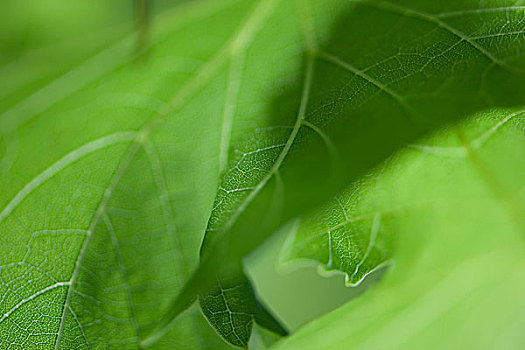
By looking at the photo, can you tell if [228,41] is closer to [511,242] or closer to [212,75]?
[212,75]

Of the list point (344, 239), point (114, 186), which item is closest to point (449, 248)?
point (344, 239)

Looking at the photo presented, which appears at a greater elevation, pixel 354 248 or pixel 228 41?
pixel 228 41

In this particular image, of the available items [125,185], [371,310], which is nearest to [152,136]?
[125,185]

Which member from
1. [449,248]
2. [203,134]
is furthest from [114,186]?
[449,248]

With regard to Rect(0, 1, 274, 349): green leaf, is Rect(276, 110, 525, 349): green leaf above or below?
below

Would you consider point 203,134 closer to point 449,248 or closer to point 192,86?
point 192,86

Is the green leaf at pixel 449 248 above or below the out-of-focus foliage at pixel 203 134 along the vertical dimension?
below

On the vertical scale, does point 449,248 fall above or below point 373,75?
below

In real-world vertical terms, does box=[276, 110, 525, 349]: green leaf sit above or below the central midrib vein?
below
